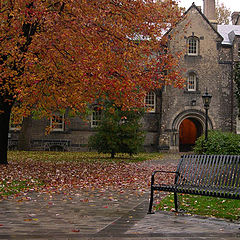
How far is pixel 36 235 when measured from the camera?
15.1ft

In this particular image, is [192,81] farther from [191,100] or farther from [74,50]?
[74,50]

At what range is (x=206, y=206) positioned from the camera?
7.07 m

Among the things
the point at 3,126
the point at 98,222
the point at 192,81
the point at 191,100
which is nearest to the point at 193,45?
the point at 192,81

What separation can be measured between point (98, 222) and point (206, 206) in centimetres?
278

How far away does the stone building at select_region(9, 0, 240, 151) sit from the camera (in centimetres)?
2942

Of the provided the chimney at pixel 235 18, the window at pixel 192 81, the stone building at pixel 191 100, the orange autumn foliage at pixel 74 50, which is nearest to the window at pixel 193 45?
the stone building at pixel 191 100

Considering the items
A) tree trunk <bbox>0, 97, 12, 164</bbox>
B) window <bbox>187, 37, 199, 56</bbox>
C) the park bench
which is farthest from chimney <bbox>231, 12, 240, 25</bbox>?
the park bench

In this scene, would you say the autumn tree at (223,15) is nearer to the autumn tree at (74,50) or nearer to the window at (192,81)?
the window at (192,81)

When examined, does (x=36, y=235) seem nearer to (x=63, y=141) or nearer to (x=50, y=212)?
(x=50, y=212)

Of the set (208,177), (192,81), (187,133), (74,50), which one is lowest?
(208,177)

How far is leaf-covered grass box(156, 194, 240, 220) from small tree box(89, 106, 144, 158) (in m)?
12.0

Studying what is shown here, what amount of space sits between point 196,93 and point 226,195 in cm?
2515

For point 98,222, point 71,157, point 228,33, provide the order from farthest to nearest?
point 228,33 → point 71,157 → point 98,222

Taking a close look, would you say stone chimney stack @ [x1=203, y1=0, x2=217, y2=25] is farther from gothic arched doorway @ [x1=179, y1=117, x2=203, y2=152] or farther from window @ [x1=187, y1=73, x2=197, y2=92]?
gothic arched doorway @ [x1=179, y1=117, x2=203, y2=152]
